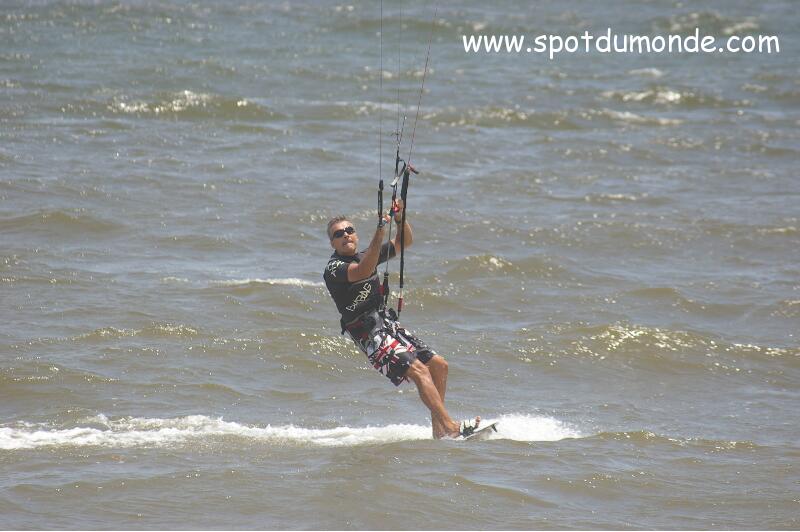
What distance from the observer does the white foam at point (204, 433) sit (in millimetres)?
7945

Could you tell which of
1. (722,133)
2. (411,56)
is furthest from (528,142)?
(411,56)

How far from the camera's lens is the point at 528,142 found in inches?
751

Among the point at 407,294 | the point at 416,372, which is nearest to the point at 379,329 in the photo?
the point at 416,372

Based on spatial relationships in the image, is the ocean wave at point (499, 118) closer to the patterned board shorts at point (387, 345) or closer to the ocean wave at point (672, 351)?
the ocean wave at point (672, 351)

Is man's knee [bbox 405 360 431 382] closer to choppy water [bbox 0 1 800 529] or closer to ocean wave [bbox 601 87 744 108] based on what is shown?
choppy water [bbox 0 1 800 529]

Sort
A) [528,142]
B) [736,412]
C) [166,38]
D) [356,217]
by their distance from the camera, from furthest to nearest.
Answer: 1. [166,38]
2. [528,142]
3. [356,217]
4. [736,412]

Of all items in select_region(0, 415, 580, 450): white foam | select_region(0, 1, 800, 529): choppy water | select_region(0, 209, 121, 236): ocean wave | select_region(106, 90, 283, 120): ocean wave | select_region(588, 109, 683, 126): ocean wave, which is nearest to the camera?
select_region(0, 1, 800, 529): choppy water

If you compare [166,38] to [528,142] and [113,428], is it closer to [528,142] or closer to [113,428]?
[528,142]

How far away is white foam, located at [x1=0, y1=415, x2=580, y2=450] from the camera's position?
26.1 feet

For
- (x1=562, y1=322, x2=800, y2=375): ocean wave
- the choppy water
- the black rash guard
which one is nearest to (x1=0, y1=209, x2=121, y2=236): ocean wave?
the choppy water

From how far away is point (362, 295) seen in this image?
26.4 ft

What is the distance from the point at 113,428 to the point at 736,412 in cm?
473

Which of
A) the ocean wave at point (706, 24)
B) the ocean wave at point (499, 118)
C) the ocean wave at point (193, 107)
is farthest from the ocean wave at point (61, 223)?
the ocean wave at point (706, 24)

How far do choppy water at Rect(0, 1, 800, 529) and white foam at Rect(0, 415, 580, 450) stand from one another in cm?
5
